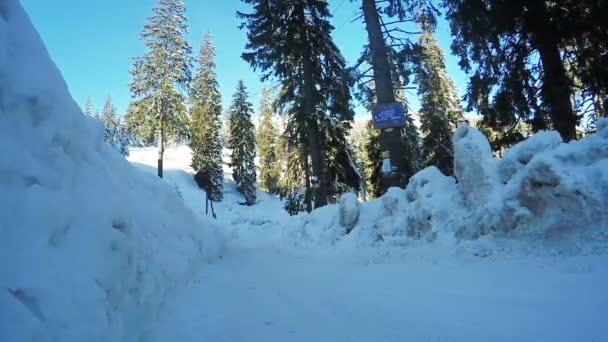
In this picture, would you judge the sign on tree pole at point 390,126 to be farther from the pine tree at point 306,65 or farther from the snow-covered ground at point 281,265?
the pine tree at point 306,65

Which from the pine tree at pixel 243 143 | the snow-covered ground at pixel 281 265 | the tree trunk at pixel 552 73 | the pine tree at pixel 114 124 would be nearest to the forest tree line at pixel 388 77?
the tree trunk at pixel 552 73

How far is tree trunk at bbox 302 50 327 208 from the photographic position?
48.9ft

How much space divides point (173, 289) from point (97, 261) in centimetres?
191

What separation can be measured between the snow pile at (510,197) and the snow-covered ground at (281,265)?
20 mm

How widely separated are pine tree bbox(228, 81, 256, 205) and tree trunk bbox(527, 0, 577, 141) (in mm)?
36136

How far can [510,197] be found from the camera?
5.36 meters

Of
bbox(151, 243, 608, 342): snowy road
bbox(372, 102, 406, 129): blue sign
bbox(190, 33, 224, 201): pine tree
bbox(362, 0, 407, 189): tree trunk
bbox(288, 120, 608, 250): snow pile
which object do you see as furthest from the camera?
bbox(190, 33, 224, 201): pine tree

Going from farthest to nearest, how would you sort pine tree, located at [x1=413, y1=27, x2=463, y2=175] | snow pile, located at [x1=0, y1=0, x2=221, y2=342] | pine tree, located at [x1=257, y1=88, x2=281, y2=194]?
pine tree, located at [x1=257, y1=88, x2=281, y2=194] < pine tree, located at [x1=413, y1=27, x2=463, y2=175] < snow pile, located at [x1=0, y1=0, x2=221, y2=342]

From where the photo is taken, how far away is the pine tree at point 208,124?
40500 mm

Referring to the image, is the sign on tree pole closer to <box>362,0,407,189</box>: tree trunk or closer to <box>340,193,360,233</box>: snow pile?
<box>362,0,407,189</box>: tree trunk

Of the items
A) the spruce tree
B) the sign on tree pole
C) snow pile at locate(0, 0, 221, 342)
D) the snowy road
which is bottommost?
the snowy road

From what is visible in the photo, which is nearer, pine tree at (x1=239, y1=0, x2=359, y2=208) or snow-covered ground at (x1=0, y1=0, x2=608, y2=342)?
snow-covered ground at (x1=0, y1=0, x2=608, y2=342)

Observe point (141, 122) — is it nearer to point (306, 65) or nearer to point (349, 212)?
point (306, 65)

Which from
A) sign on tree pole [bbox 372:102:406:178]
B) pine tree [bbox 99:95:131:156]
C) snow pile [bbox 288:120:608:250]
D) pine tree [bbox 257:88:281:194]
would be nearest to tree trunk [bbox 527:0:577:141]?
sign on tree pole [bbox 372:102:406:178]
